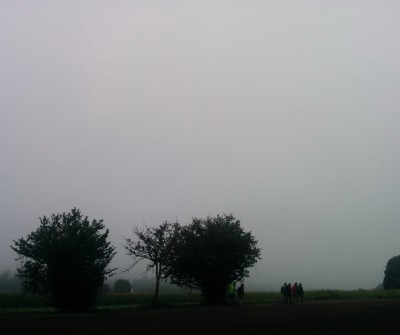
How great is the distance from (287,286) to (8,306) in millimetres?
26493

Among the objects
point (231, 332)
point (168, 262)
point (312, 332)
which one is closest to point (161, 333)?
point (231, 332)

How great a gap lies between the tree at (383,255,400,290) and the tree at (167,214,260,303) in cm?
5834

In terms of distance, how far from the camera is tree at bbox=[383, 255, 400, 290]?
9103cm

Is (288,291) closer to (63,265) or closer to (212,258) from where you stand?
(212,258)

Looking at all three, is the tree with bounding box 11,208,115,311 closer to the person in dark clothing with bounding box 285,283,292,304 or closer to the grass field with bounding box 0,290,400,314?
the grass field with bounding box 0,290,400,314

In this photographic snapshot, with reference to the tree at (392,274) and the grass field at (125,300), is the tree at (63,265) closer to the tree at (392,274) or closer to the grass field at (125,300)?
the grass field at (125,300)

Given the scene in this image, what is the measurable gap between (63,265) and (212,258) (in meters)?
13.1

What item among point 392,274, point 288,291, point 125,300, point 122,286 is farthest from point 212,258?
point 122,286

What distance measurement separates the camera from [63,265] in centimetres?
3581

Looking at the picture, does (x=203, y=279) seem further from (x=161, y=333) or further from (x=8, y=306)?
(x=161, y=333)

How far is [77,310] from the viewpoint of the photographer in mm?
35344

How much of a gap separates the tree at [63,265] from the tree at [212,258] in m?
8.20

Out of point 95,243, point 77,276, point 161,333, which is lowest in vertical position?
point 161,333

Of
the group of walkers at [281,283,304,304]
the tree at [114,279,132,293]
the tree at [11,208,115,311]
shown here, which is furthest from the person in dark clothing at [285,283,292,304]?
the tree at [114,279,132,293]
